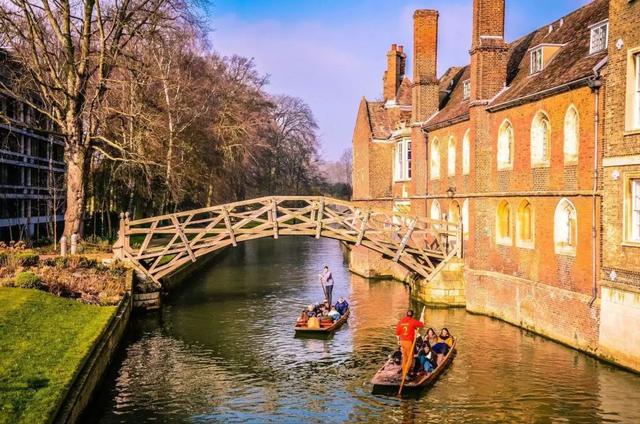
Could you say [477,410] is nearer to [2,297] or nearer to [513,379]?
[513,379]

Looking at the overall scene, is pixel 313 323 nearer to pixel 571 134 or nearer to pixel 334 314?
pixel 334 314

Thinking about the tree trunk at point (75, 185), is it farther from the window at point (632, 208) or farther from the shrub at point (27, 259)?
the window at point (632, 208)

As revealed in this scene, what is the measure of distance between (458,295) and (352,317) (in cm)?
432

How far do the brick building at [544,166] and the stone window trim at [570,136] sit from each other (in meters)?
0.04

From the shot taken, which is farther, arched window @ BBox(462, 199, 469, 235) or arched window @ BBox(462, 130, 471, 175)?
arched window @ BBox(462, 130, 471, 175)

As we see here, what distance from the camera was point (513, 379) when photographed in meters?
15.2

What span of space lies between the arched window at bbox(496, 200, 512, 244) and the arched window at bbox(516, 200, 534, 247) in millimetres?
920

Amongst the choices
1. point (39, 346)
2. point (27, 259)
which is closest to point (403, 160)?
point (27, 259)

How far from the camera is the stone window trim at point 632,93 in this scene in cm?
1520

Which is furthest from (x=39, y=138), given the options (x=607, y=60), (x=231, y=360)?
(x=607, y=60)

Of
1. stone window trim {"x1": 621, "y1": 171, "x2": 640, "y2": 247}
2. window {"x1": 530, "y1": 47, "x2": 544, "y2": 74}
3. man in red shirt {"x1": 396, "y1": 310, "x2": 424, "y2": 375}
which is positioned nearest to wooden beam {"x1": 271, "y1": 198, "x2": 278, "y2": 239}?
man in red shirt {"x1": 396, "y1": 310, "x2": 424, "y2": 375}

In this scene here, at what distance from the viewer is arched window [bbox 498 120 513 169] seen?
21922mm

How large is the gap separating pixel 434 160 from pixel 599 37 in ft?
36.1

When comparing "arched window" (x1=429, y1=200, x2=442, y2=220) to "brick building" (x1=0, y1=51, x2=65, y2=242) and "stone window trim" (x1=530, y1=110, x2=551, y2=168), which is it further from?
"brick building" (x1=0, y1=51, x2=65, y2=242)
